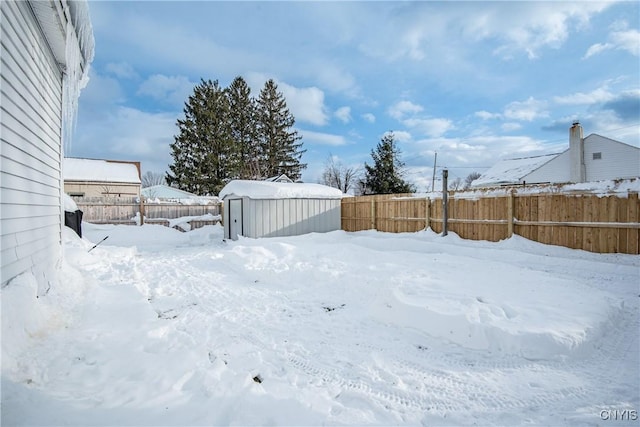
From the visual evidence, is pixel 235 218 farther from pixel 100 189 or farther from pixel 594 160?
pixel 594 160

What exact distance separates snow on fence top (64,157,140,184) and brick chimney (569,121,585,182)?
25.6m

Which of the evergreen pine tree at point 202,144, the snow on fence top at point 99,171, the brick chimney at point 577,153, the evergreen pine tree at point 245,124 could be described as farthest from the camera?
the evergreen pine tree at point 245,124

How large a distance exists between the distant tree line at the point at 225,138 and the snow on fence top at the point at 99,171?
3253 mm

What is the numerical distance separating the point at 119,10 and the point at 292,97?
22917 millimetres

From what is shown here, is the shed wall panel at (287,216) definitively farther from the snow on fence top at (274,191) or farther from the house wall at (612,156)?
the house wall at (612,156)

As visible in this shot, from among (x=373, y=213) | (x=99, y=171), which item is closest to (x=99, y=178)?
(x=99, y=171)

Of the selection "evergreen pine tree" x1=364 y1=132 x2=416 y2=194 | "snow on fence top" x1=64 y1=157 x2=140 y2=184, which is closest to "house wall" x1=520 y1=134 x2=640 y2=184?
"evergreen pine tree" x1=364 y1=132 x2=416 y2=194

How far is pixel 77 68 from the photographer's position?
4.50 m

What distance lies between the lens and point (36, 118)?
3504 millimetres

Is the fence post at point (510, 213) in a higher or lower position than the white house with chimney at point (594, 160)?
lower

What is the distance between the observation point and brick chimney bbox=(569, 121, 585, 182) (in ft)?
50.9

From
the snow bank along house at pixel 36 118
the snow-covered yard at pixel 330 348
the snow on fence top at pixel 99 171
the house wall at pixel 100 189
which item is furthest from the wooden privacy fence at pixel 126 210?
the snow bank along house at pixel 36 118

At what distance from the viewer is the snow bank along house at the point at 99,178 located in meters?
18.0

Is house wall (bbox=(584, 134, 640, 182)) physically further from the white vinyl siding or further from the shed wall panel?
the white vinyl siding
